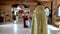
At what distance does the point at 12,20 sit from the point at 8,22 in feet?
0.79

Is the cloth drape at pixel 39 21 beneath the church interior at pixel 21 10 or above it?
beneath

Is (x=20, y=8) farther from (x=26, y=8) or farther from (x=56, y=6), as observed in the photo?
(x=56, y=6)

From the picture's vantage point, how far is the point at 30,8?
692cm

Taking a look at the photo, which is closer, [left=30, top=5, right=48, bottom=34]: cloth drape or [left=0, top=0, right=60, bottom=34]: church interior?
[left=30, top=5, right=48, bottom=34]: cloth drape

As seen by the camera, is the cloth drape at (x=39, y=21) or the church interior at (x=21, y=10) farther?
the church interior at (x=21, y=10)

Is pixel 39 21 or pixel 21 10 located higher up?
pixel 21 10

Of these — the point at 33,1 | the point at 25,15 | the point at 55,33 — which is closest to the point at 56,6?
the point at 33,1

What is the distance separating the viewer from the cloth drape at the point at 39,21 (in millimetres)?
2888

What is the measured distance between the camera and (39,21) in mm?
2936

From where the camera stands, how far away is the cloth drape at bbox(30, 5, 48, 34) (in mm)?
2888

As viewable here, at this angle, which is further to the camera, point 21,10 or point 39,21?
point 21,10

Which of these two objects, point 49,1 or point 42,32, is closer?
point 42,32

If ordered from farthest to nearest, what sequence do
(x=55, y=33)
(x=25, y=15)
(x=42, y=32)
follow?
(x=25, y=15), (x=55, y=33), (x=42, y=32)

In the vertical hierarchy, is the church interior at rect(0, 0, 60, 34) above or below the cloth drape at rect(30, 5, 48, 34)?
above
